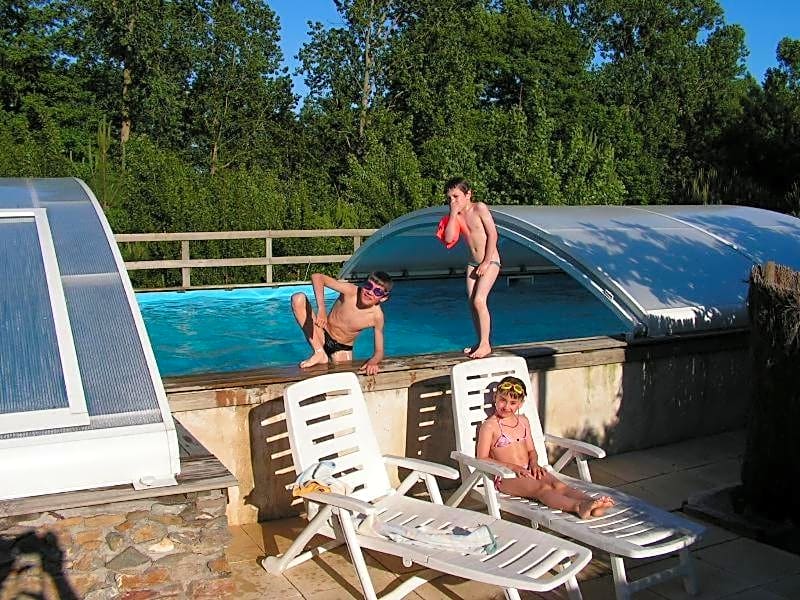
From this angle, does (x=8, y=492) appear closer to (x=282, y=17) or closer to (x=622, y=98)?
(x=282, y=17)

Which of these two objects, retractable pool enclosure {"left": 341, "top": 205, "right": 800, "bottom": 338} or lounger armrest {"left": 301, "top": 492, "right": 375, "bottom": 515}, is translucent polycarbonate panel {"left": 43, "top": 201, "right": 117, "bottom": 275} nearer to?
lounger armrest {"left": 301, "top": 492, "right": 375, "bottom": 515}

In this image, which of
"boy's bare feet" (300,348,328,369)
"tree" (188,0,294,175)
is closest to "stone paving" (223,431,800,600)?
"boy's bare feet" (300,348,328,369)

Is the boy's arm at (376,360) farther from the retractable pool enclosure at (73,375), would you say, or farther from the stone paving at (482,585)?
the retractable pool enclosure at (73,375)

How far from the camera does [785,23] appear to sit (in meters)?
47.6

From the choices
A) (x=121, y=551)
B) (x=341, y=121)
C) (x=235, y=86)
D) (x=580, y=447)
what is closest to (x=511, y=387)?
(x=580, y=447)

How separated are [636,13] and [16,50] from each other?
33.0 metres

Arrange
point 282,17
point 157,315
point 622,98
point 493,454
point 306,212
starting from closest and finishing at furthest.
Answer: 1. point 493,454
2. point 157,315
3. point 306,212
4. point 282,17
5. point 622,98

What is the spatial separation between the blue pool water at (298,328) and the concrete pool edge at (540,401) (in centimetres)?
472

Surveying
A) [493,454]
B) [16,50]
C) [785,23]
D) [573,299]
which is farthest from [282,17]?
[785,23]

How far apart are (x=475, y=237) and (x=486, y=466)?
2958 mm

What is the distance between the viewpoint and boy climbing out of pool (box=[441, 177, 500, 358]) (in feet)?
24.3

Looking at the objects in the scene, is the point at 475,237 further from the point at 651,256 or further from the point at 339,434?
the point at 339,434

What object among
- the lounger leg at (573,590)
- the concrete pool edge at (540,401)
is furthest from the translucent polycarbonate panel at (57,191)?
the lounger leg at (573,590)

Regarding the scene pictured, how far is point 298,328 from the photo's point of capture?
45.4 feet
